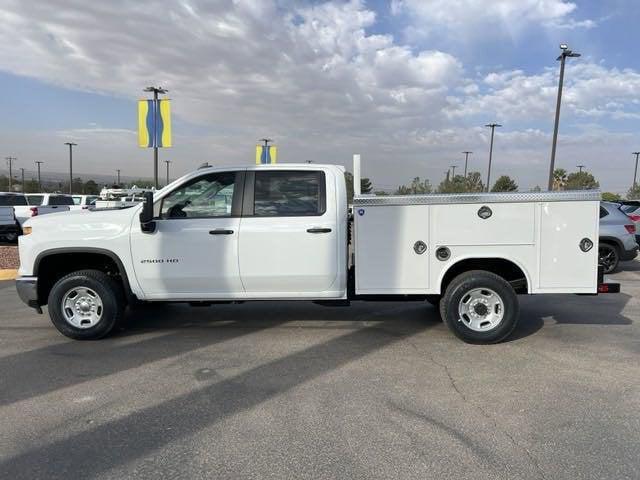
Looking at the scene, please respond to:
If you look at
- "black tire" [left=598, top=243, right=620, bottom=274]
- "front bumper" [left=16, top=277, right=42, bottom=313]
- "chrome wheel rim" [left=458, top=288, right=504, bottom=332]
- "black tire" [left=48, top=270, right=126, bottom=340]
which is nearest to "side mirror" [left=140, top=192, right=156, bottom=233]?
"black tire" [left=48, top=270, right=126, bottom=340]

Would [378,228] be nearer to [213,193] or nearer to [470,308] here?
[470,308]

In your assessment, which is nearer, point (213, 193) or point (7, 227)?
point (213, 193)

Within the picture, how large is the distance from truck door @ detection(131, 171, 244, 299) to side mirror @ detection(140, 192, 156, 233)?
0.06 meters

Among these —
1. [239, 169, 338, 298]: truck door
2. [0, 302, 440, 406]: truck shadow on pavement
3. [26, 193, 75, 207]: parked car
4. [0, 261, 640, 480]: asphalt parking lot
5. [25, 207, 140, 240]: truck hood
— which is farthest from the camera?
[26, 193, 75, 207]: parked car

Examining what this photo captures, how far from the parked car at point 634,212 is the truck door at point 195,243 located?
34.5 ft

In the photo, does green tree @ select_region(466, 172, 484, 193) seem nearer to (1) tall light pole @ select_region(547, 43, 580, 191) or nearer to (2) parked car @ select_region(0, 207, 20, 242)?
(1) tall light pole @ select_region(547, 43, 580, 191)

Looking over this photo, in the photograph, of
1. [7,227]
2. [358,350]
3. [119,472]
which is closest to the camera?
[119,472]

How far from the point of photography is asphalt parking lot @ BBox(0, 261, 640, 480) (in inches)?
128

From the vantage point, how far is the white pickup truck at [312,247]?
5.46 meters

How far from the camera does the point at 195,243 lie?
5.64 metres

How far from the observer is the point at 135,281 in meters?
5.78

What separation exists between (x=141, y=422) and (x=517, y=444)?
8.80ft

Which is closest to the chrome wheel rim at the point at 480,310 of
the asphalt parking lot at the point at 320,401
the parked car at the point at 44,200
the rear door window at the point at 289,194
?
the asphalt parking lot at the point at 320,401

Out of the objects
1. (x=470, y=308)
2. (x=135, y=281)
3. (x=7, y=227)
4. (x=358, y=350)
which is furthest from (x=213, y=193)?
(x=7, y=227)
